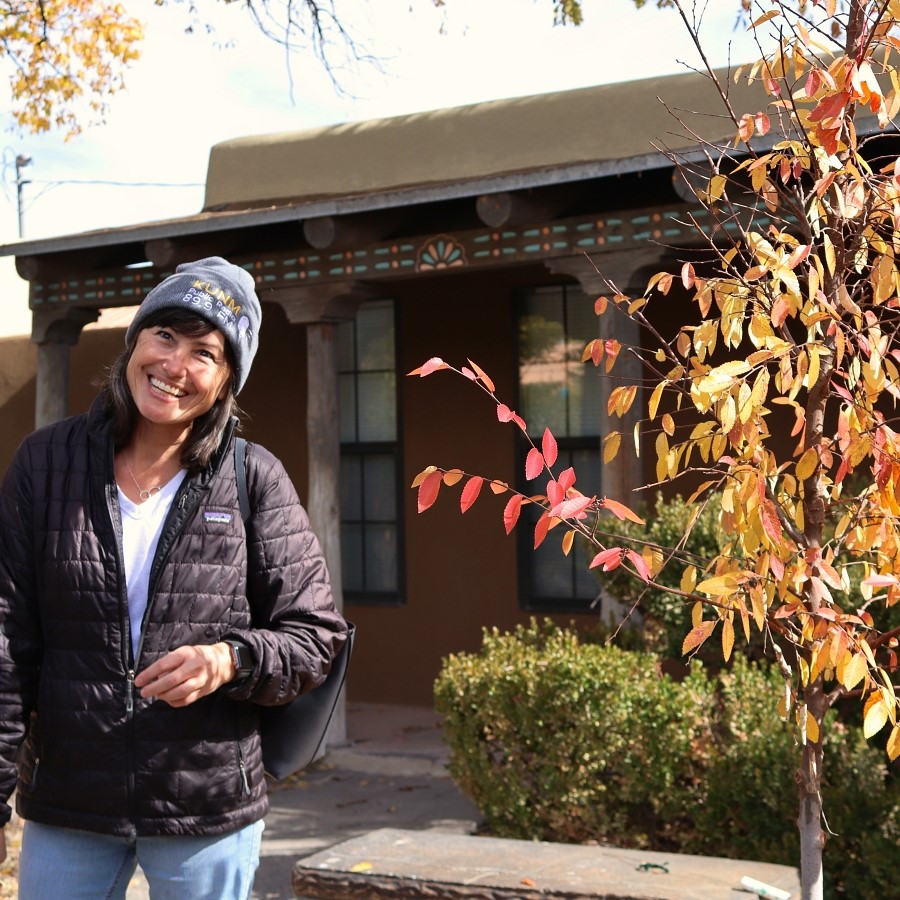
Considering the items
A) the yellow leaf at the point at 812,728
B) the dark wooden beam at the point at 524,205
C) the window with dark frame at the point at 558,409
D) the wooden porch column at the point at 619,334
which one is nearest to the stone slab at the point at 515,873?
the yellow leaf at the point at 812,728

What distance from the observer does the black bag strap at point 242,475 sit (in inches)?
102

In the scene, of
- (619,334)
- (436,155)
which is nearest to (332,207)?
(436,155)

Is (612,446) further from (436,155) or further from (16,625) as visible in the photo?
(436,155)

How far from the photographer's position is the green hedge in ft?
16.3

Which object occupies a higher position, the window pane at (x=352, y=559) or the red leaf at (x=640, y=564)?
the red leaf at (x=640, y=564)

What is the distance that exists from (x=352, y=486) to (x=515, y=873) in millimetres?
6362

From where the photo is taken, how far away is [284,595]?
102 inches

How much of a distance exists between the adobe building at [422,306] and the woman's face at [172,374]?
177 inches

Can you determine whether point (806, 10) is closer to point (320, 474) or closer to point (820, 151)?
point (820, 151)

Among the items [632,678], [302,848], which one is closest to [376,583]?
[302,848]

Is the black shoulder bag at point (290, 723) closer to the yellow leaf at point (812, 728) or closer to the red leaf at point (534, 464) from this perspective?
the red leaf at point (534, 464)

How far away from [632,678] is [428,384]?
→ 452 cm

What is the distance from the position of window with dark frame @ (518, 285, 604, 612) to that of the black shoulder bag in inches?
256

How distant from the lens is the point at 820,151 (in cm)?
244
